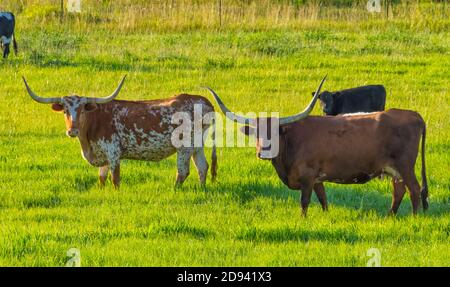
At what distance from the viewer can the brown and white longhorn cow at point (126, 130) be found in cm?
1188

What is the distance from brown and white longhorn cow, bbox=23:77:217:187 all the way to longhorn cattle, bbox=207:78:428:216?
1600 millimetres

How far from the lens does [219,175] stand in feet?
41.1

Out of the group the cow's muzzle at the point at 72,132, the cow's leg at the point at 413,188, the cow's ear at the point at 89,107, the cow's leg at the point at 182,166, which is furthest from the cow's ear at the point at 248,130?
the cow's ear at the point at 89,107

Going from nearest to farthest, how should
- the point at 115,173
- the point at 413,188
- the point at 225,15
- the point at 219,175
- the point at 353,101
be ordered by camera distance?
1. the point at 413,188
2. the point at 115,173
3. the point at 219,175
4. the point at 353,101
5. the point at 225,15

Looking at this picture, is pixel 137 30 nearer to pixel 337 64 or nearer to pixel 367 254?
pixel 337 64

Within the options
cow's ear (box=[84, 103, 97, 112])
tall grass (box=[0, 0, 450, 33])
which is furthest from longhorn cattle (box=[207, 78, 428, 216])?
tall grass (box=[0, 0, 450, 33])

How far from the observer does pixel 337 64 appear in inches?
850

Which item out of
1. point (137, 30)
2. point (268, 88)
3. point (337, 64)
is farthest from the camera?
point (137, 30)

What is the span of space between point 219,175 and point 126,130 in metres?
1.28

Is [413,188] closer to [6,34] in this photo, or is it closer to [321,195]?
[321,195]

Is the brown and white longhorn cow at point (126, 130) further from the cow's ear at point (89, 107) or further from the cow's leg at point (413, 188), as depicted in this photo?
the cow's leg at point (413, 188)

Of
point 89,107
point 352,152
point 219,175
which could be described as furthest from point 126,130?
point 352,152
